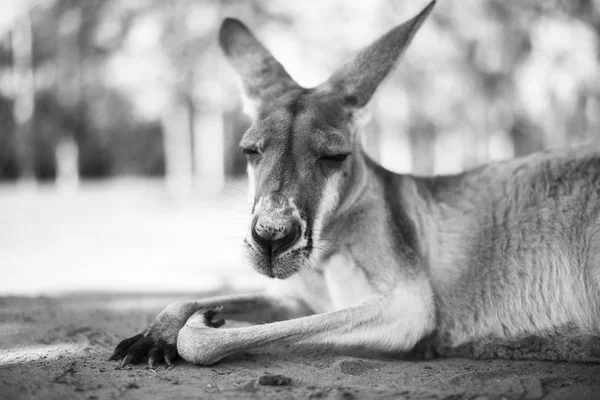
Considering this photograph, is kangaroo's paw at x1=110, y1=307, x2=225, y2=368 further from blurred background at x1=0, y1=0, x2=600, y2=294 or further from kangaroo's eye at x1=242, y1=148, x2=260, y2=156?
blurred background at x1=0, y1=0, x2=600, y2=294

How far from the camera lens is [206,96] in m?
15.4

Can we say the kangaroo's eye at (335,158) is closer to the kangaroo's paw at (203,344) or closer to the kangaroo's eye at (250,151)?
the kangaroo's eye at (250,151)

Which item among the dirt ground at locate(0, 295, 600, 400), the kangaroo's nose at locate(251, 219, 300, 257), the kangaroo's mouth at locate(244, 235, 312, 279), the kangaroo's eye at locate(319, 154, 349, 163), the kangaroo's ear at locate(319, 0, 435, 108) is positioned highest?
the kangaroo's ear at locate(319, 0, 435, 108)

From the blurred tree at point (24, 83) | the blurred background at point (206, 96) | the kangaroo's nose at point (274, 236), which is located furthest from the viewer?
the blurred tree at point (24, 83)

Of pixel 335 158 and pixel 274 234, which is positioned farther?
pixel 335 158

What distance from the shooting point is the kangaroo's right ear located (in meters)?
3.75

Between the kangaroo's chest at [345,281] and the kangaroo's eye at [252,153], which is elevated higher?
the kangaroo's eye at [252,153]

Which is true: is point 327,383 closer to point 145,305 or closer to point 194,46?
point 145,305

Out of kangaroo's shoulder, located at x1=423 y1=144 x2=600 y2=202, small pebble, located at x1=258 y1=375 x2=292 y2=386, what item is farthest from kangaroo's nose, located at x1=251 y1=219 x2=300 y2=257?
kangaroo's shoulder, located at x1=423 y1=144 x2=600 y2=202

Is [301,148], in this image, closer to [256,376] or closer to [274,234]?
[274,234]

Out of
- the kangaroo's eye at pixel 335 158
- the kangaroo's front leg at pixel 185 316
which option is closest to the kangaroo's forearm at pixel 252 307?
the kangaroo's front leg at pixel 185 316

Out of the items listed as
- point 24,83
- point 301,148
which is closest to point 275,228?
point 301,148

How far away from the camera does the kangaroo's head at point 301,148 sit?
2.79m

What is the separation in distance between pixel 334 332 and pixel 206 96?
1321cm
